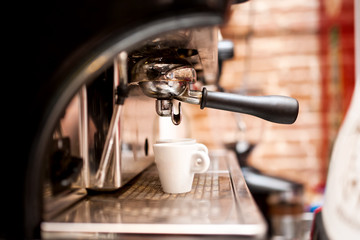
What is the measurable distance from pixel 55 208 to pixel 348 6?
60.5 inches

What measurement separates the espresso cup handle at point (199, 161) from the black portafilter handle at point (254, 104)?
A: 0.08 meters

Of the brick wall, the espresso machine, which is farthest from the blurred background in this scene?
the espresso machine

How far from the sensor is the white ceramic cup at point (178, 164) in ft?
1.48

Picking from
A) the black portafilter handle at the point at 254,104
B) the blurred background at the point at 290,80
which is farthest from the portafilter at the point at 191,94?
the blurred background at the point at 290,80

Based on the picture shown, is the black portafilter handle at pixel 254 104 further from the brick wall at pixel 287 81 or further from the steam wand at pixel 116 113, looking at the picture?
the brick wall at pixel 287 81

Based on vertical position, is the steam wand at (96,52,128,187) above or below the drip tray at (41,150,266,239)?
above

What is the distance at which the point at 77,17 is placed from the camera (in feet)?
0.85

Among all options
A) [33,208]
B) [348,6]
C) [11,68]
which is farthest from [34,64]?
[348,6]

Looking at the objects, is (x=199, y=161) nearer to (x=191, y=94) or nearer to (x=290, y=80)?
(x=191, y=94)

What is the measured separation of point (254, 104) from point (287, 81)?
4.26ft

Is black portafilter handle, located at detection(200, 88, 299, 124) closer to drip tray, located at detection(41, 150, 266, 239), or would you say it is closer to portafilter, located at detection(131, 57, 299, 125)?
portafilter, located at detection(131, 57, 299, 125)

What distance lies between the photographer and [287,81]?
5.31 feet

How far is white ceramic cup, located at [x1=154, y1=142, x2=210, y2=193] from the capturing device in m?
0.45

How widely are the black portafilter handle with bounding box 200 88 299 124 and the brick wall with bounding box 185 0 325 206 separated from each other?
1.19m
